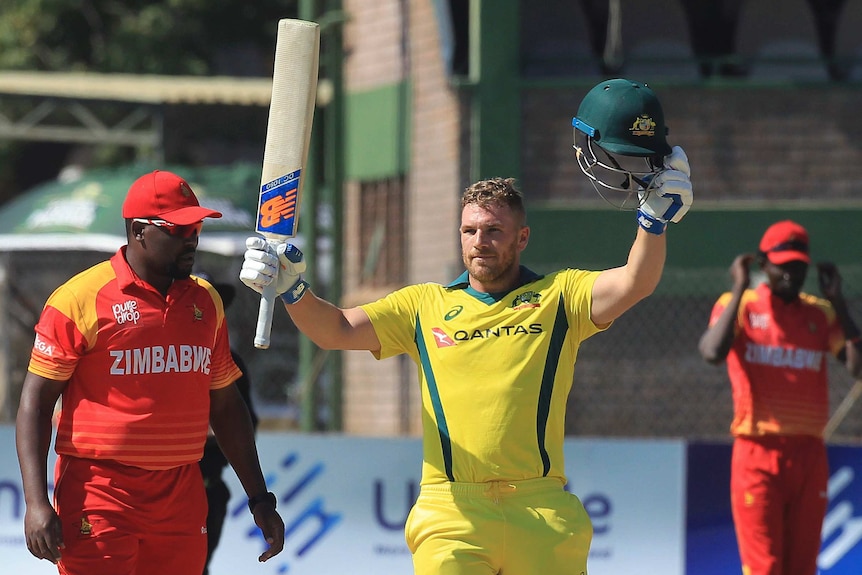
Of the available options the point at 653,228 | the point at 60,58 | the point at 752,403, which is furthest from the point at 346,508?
the point at 60,58

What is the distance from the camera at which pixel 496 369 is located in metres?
5.01

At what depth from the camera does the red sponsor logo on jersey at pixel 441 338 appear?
5102 millimetres

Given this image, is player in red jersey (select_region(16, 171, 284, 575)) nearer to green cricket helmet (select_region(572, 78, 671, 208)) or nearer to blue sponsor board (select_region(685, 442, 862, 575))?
green cricket helmet (select_region(572, 78, 671, 208))

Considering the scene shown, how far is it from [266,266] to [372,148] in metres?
8.74

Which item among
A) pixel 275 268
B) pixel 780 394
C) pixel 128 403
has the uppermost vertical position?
pixel 275 268

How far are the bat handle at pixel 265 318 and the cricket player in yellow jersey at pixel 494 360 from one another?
0.06m

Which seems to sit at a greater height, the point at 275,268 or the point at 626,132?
the point at 626,132

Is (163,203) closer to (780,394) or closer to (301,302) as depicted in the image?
(301,302)

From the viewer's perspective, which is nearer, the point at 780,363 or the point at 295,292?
the point at 295,292

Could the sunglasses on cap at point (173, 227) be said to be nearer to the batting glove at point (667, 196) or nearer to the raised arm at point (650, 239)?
the raised arm at point (650, 239)

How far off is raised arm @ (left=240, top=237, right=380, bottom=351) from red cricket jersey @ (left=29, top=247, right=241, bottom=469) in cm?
47

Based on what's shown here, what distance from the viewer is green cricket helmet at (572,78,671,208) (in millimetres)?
4555

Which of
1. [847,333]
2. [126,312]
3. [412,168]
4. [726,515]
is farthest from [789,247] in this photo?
[412,168]

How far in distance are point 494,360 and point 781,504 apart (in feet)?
10.8
